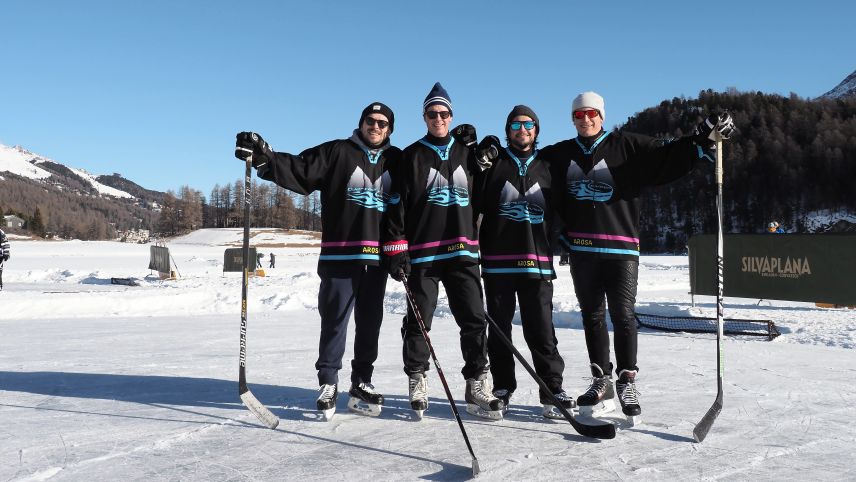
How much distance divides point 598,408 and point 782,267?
27.0ft

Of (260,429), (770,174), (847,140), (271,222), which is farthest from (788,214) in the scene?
(260,429)

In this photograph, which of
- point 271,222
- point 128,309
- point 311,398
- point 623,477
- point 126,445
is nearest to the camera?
point 623,477

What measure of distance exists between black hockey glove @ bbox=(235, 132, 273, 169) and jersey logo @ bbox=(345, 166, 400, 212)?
0.57 m

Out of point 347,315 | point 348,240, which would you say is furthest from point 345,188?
point 347,315

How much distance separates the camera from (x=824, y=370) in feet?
16.0

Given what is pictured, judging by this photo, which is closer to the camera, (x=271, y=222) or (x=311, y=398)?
(x=311, y=398)

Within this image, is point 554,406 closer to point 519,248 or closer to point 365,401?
point 519,248

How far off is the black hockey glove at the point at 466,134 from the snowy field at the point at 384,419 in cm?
183

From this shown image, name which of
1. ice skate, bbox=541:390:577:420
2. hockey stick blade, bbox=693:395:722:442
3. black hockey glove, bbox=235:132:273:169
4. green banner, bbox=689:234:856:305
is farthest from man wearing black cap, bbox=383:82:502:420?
green banner, bbox=689:234:856:305

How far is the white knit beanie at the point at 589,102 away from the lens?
3637mm

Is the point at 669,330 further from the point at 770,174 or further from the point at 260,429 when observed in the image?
the point at 770,174

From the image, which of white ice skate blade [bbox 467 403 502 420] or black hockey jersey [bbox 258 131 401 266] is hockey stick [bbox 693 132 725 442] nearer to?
white ice skate blade [bbox 467 403 502 420]

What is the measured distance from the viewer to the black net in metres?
7.11

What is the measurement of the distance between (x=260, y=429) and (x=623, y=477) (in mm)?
2021
